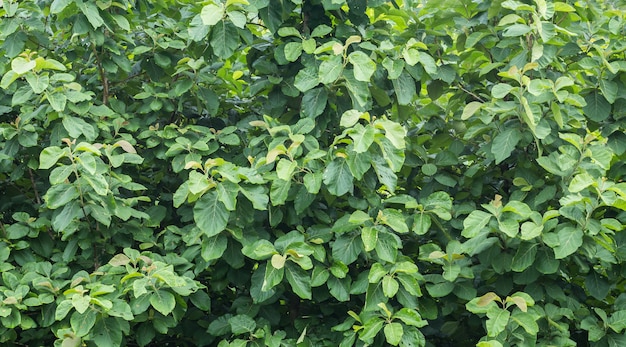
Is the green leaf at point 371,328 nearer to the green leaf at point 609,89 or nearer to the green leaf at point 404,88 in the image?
the green leaf at point 404,88

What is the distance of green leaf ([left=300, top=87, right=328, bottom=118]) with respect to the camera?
378 centimetres

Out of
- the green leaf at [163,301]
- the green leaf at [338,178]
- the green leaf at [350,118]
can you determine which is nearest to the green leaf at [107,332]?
the green leaf at [163,301]

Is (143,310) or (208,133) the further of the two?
(208,133)

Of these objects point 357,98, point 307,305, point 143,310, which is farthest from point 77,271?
point 357,98

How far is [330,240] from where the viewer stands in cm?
388

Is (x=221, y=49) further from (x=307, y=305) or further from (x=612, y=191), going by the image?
(x=612, y=191)

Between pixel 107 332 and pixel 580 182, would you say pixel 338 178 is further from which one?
pixel 107 332

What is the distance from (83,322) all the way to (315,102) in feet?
4.72

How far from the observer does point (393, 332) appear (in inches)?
132

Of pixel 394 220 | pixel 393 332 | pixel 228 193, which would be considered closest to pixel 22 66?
pixel 228 193

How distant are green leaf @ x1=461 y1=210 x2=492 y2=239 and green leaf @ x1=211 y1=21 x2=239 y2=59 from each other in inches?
51.8

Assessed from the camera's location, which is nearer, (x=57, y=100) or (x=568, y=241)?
(x=568, y=241)

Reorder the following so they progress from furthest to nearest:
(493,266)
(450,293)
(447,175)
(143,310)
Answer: (447,175) → (450,293) → (493,266) → (143,310)

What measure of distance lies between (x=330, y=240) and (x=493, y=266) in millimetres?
780
